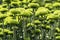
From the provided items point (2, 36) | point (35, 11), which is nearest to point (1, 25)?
point (2, 36)

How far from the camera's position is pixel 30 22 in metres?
6.87

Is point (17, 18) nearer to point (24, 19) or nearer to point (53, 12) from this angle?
point (24, 19)

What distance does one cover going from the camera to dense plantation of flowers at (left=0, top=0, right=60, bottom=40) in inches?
247

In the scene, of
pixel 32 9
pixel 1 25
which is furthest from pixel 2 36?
pixel 32 9

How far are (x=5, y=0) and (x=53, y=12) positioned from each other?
1316 millimetres

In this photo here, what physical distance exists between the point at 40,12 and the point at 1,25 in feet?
3.68

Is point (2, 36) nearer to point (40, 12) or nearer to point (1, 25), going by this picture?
point (1, 25)

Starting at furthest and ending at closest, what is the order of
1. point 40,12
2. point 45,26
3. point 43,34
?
point 43,34 < point 45,26 < point 40,12

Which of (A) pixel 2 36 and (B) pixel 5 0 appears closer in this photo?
(A) pixel 2 36

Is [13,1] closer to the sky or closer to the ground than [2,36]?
closer to the sky

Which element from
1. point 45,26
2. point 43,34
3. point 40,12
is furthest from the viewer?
point 43,34

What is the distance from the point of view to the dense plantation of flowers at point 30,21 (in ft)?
20.6

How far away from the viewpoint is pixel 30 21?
6.91 metres

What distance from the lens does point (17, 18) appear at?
6.57 metres
